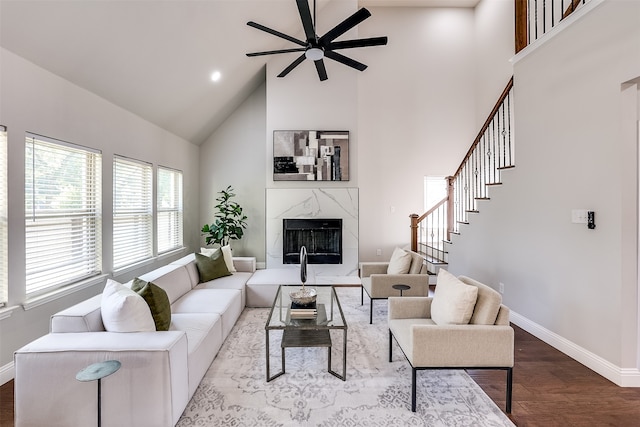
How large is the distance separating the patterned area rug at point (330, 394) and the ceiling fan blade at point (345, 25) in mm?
3033

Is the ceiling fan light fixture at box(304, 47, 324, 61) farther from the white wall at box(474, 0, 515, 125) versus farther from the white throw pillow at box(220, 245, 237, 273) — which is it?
the white wall at box(474, 0, 515, 125)

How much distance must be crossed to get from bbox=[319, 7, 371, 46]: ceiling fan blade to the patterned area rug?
3033mm

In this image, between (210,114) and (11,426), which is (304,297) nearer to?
(11,426)

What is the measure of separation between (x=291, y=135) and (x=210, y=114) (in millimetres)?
1586

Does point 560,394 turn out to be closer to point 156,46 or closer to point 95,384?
point 95,384

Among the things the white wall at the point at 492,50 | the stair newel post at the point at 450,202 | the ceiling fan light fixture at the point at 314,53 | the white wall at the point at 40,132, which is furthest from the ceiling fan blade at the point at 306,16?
the white wall at the point at 492,50

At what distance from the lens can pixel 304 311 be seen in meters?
2.70

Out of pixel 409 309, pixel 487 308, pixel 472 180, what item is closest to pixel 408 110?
pixel 472 180

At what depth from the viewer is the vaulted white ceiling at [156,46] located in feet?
8.30

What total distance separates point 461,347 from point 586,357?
1505 mm

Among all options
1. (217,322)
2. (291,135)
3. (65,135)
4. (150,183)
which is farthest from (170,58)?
(217,322)

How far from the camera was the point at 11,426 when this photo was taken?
1946mm

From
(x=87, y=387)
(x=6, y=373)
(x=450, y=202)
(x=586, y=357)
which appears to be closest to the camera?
(x=87, y=387)

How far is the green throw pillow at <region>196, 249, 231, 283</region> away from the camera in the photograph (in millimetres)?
4075
